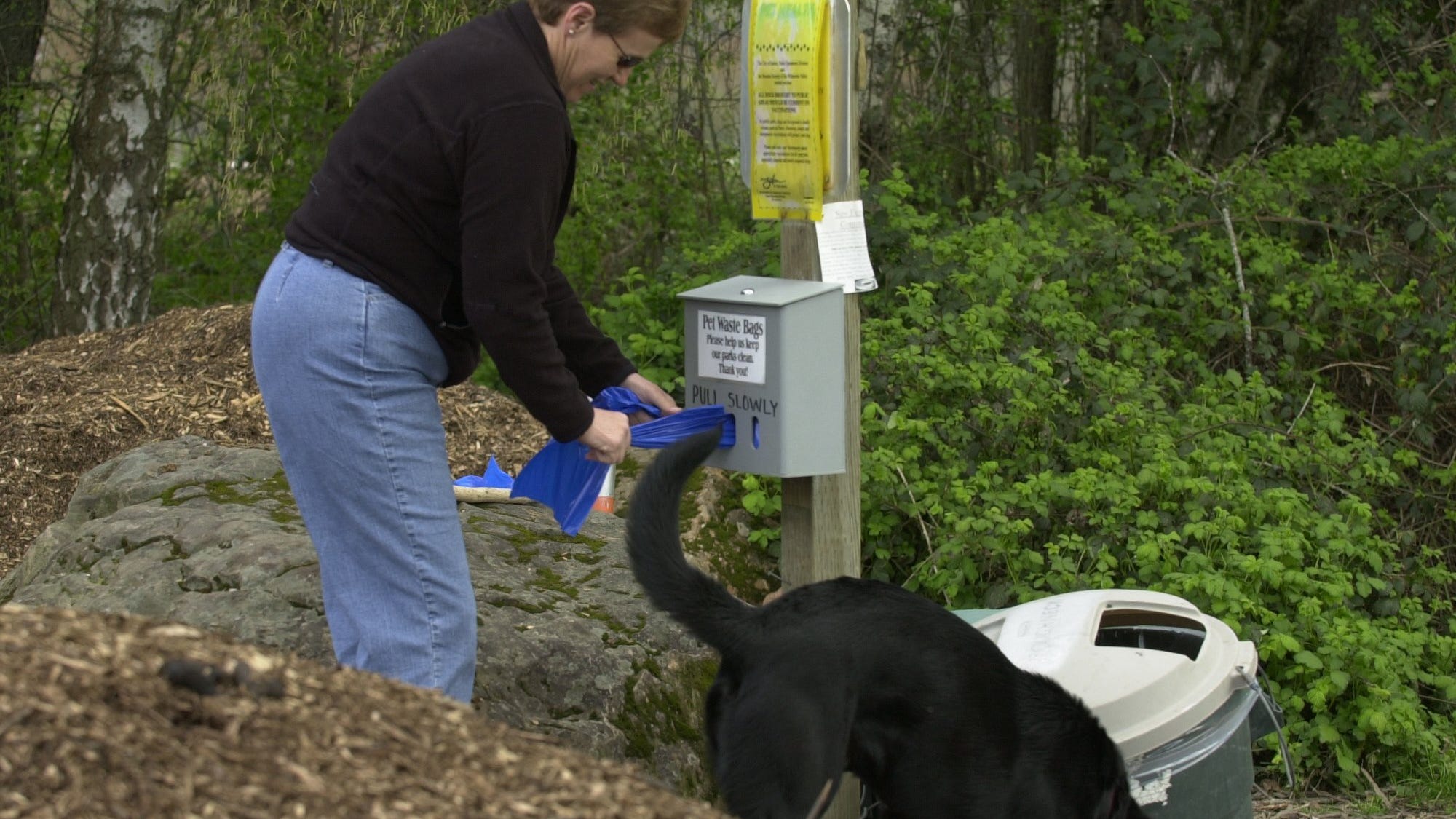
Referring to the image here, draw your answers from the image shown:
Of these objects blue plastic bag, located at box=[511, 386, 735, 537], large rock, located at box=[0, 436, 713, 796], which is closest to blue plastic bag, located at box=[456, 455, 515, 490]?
large rock, located at box=[0, 436, 713, 796]

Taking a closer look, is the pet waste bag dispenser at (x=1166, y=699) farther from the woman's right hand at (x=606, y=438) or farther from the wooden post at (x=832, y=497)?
the woman's right hand at (x=606, y=438)

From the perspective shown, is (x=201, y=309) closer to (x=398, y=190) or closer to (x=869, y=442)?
(x=869, y=442)

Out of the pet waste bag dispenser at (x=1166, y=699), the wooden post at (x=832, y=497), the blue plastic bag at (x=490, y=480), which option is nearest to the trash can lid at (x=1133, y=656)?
the pet waste bag dispenser at (x=1166, y=699)

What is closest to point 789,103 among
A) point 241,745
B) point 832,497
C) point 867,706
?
point 832,497

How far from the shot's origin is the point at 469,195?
2.66 m

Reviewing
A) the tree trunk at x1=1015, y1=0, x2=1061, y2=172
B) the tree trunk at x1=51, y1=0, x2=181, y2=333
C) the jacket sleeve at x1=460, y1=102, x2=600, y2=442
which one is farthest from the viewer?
the tree trunk at x1=1015, y1=0, x2=1061, y2=172

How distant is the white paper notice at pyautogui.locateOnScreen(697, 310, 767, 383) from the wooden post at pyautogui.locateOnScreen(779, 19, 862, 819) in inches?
9.4

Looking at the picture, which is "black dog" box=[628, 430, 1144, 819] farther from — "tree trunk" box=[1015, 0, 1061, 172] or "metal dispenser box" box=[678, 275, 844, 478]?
"tree trunk" box=[1015, 0, 1061, 172]

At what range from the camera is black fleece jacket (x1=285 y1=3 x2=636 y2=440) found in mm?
2648

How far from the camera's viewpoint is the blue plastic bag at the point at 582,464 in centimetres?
333

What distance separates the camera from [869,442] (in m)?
5.67

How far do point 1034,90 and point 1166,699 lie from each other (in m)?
6.98

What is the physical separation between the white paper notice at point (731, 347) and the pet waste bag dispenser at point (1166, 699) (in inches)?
37.1

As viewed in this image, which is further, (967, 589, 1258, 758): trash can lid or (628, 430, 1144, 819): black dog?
(967, 589, 1258, 758): trash can lid
